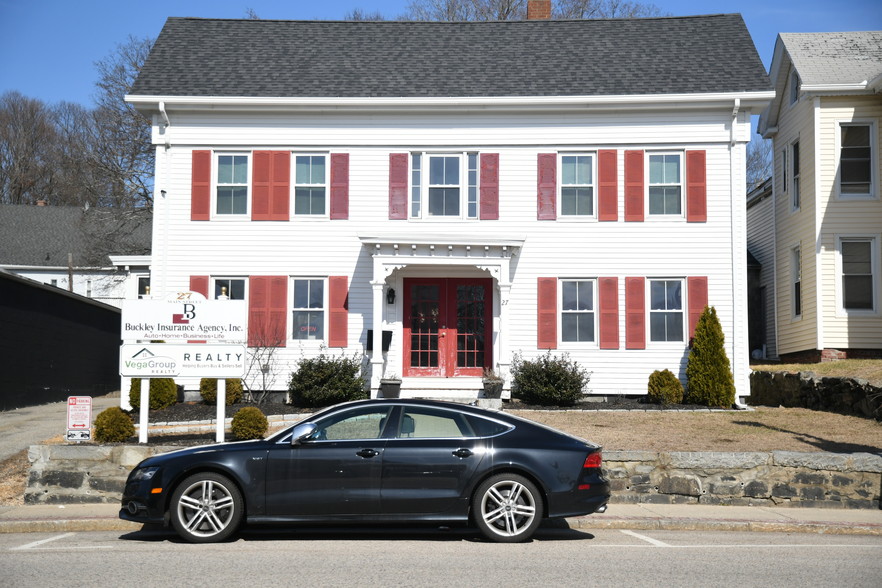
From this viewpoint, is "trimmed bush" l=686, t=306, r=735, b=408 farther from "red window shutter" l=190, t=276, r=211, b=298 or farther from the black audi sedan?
the black audi sedan

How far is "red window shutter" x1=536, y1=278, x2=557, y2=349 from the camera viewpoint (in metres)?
20.6

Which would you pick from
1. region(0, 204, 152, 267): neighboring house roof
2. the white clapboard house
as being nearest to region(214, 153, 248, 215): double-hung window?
the white clapboard house

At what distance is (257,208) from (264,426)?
869cm

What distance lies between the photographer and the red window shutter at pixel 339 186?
68.5 feet

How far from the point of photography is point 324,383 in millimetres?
19266

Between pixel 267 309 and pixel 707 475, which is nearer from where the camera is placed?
pixel 707 475

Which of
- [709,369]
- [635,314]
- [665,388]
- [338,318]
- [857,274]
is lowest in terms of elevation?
[665,388]

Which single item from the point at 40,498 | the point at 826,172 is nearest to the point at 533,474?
the point at 40,498

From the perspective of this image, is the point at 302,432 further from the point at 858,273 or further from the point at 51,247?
the point at 51,247

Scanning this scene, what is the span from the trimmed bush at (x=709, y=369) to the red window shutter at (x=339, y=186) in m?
8.13

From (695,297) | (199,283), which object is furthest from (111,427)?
(695,297)

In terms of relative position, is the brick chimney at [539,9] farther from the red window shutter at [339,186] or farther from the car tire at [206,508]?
the car tire at [206,508]

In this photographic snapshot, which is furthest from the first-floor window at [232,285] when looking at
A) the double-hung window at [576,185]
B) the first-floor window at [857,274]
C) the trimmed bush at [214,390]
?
the first-floor window at [857,274]

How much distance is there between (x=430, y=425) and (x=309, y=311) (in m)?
11.7
